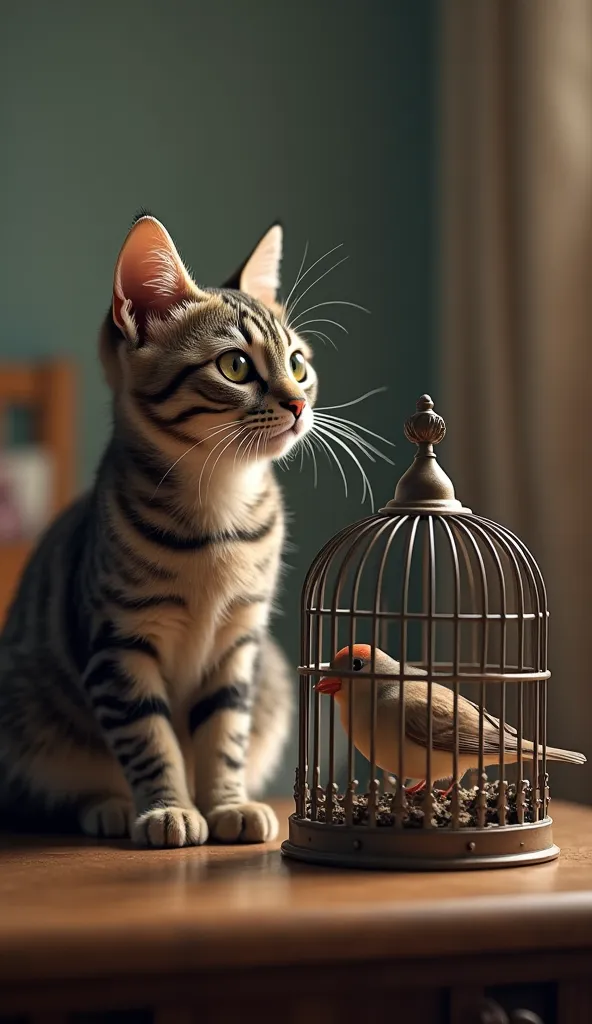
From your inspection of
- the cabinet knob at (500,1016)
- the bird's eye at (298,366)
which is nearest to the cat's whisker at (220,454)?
the bird's eye at (298,366)

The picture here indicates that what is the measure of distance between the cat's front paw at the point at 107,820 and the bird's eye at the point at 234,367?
0.43 m

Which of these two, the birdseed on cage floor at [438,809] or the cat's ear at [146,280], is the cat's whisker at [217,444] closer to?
the cat's ear at [146,280]

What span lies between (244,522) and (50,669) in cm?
27

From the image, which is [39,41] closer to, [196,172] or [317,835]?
[196,172]

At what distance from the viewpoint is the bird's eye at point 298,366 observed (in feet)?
3.84

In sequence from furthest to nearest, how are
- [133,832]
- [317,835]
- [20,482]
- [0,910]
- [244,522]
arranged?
1. [20,482]
2. [244,522]
3. [133,832]
4. [317,835]
5. [0,910]

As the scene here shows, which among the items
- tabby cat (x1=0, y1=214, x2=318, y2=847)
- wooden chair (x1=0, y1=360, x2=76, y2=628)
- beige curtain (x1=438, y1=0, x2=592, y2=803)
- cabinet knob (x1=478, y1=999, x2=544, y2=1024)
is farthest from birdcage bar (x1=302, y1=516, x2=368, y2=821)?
wooden chair (x1=0, y1=360, x2=76, y2=628)

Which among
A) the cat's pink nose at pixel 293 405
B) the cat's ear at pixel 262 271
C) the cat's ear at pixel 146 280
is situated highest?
the cat's ear at pixel 262 271

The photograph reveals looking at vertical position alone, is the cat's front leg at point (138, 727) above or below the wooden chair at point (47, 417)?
below

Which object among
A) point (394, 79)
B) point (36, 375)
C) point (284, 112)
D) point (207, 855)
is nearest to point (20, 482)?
point (36, 375)

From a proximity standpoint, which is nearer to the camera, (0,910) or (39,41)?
(0,910)

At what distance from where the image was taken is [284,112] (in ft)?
8.17

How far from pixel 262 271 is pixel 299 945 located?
0.76 metres

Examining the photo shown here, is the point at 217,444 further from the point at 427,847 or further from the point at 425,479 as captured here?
the point at 427,847
